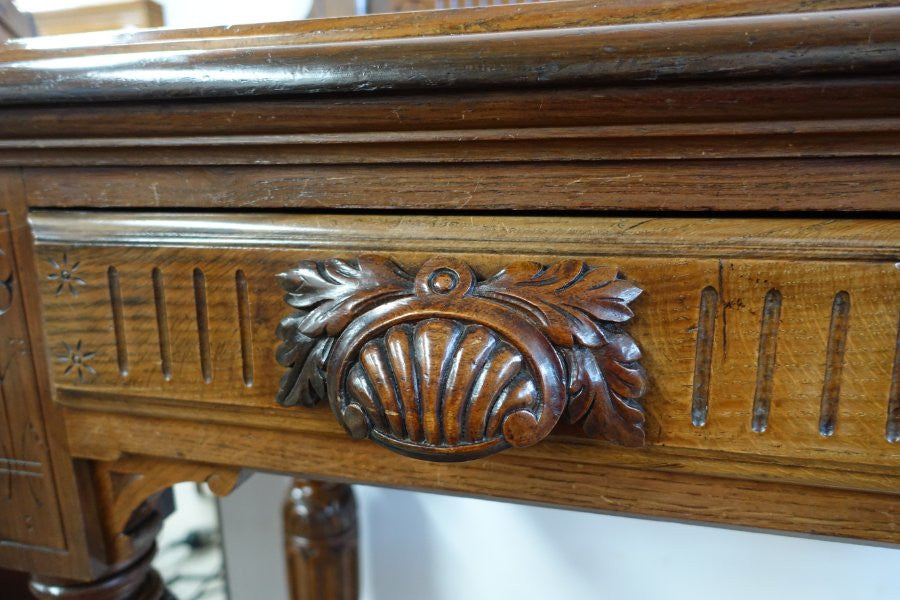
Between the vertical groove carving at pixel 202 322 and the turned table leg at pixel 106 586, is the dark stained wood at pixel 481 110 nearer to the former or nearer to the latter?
the vertical groove carving at pixel 202 322

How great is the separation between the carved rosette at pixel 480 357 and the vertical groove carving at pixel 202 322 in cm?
7

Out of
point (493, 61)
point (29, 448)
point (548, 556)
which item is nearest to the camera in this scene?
point (493, 61)

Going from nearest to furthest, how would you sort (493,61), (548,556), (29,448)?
(493,61), (29,448), (548,556)

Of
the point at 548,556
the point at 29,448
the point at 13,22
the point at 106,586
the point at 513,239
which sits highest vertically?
the point at 13,22

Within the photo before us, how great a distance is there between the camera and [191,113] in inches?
10.1

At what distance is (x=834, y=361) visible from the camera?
23 cm

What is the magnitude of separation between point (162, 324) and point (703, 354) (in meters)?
0.25

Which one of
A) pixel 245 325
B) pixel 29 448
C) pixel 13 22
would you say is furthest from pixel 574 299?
pixel 13 22

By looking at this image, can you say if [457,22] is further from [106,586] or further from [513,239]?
[106,586]

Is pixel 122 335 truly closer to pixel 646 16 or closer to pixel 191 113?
pixel 191 113

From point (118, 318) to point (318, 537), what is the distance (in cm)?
44

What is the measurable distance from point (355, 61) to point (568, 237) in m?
0.11

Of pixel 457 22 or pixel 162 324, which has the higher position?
pixel 457 22

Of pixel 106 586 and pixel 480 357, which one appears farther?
pixel 106 586
